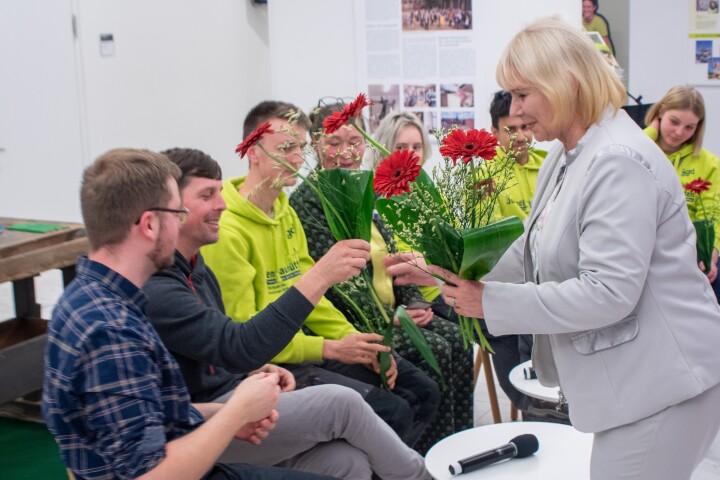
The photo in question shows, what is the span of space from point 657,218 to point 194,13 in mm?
5970

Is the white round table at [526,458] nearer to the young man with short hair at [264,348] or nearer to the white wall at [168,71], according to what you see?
the young man with short hair at [264,348]

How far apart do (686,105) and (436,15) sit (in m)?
1.40

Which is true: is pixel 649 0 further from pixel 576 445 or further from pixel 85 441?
pixel 85 441

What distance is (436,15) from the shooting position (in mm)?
4504

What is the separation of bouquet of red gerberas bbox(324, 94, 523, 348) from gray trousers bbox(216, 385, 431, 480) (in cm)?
64

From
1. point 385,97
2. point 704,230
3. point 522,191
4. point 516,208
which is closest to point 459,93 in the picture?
point 385,97

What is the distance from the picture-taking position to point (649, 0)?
5.93 meters

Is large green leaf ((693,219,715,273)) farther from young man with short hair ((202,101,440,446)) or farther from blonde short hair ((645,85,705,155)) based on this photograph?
young man with short hair ((202,101,440,446))

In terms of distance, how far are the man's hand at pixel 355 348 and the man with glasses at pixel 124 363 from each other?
0.81 meters

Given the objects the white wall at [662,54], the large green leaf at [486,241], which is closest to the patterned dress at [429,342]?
the large green leaf at [486,241]

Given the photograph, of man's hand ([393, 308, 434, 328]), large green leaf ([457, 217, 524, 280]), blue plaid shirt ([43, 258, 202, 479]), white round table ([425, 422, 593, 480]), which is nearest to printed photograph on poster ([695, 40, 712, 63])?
man's hand ([393, 308, 434, 328])

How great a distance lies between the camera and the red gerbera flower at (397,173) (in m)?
1.65

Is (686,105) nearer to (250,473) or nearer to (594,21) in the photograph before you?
(594,21)

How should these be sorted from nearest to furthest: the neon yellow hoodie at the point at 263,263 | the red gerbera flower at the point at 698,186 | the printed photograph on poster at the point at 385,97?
the neon yellow hoodie at the point at 263,263 → the red gerbera flower at the point at 698,186 → the printed photograph on poster at the point at 385,97
